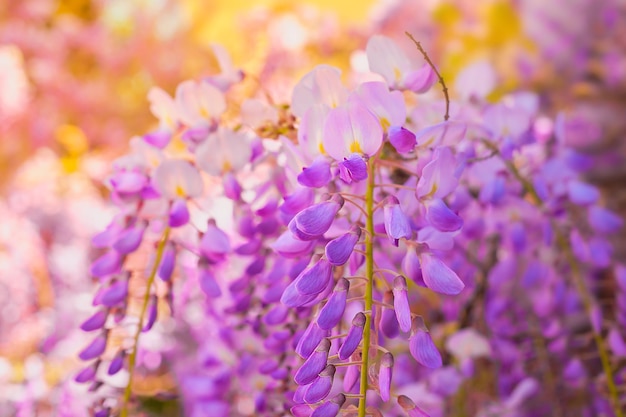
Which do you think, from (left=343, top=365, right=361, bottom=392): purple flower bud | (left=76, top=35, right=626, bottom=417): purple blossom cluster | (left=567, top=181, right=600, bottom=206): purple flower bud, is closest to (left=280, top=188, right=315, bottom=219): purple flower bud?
(left=76, top=35, right=626, bottom=417): purple blossom cluster

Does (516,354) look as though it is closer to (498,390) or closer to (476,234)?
(498,390)

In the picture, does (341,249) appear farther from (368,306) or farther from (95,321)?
(95,321)

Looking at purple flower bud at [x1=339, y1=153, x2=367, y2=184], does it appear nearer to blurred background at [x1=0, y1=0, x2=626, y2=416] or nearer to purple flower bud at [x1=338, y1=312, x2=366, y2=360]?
purple flower bud at [x1=338, y1=312, x2=366, y2=360]

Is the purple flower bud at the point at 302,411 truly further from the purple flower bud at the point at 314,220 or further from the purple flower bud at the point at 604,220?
the purple flower bud at the point at 604,220

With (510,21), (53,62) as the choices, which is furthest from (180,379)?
(510,21)

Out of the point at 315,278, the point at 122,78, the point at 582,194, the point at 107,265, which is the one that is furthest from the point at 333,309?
the point at 122,78

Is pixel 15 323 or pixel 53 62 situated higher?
pixel 53 62
